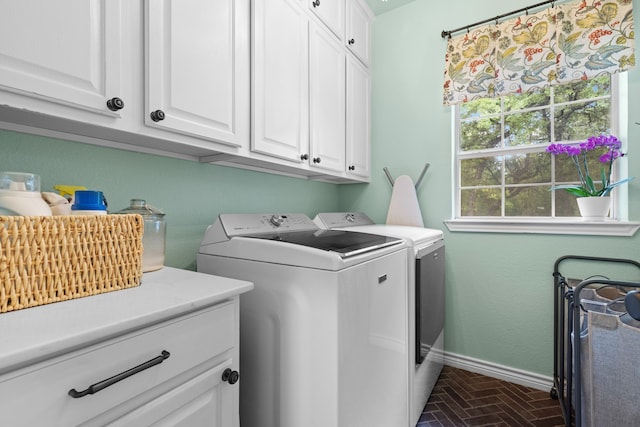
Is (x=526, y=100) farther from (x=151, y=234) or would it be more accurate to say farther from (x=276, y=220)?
(x=151, y=234)

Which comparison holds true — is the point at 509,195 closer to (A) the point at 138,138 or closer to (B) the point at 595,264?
(B) the point at 595,264

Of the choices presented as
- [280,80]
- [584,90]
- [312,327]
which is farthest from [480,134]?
[312,327]

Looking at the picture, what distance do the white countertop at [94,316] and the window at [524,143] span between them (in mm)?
2052

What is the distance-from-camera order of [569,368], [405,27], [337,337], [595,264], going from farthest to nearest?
[405,27] → [595,264] → [569,368] → [337,337]

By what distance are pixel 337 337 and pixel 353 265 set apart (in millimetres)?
264

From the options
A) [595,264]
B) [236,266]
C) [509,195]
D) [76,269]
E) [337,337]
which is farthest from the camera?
[509,195]

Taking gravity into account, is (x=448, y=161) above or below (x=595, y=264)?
above

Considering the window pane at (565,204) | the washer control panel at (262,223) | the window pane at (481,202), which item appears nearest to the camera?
the washer control panel at (262,223)

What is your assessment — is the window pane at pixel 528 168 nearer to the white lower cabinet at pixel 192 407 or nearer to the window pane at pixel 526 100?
the window pane at pixel 526 100

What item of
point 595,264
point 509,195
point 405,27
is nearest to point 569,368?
point 595,264

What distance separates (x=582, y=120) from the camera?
2.00 m

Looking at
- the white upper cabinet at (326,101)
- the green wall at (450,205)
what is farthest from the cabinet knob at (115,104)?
the green wall at (450,205)

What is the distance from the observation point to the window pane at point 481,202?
7.44ft

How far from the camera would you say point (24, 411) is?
20.5 inches
